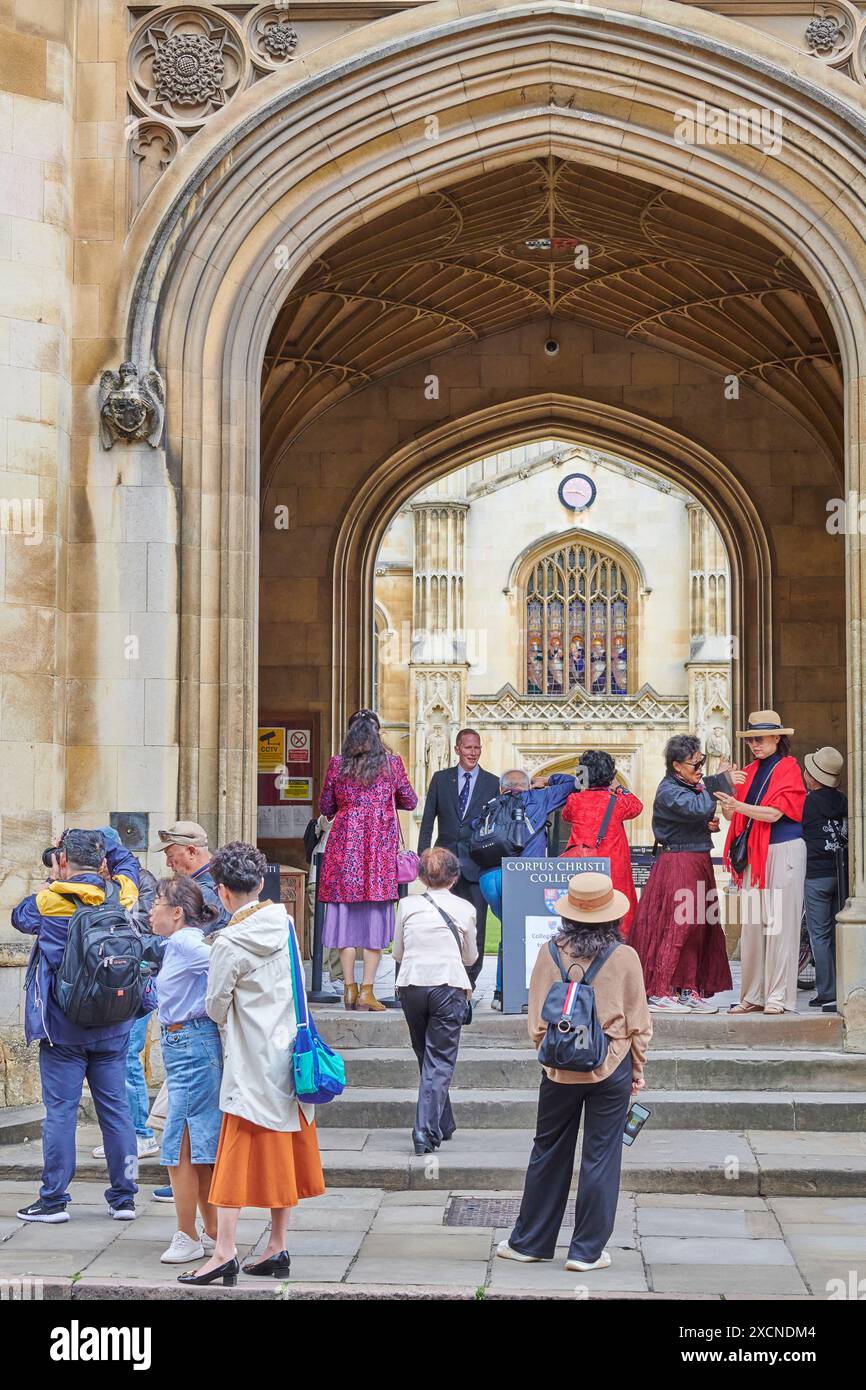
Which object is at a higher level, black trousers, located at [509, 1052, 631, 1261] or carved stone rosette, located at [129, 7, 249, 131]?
carved stone rosette, located at [129, 7, 249, 131]

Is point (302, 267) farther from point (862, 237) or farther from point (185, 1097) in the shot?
point (185, 1097)

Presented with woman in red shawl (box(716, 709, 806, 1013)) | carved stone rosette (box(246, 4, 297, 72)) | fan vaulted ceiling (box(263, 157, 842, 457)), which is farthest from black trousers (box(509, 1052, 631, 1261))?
fan vaulted ceiling (box(263, 157, 842, 457))

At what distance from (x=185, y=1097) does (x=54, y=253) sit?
5382mm

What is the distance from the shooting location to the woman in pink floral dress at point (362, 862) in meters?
9.64

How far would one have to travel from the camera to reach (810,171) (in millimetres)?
10000

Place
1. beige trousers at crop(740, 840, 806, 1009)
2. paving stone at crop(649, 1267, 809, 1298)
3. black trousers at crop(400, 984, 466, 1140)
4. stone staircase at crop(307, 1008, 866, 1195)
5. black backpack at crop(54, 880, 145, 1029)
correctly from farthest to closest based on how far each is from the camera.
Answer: beige trousers at crop(740, 840, 806, 1009) → black trousers at crop(400, 984, 466, 1140) → stone staircase at crop(307, 1008, 866, 1195) → black backpack at crop(54, 880, 145, 1029) → paving stone at crop(649, 1267, 809, 1298)

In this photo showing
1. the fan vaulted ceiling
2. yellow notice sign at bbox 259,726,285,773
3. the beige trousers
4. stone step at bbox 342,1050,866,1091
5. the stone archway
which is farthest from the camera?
yellow notice sign at bbox 259,726,285,773

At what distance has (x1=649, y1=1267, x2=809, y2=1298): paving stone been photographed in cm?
592

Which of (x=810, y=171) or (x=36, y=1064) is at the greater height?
(x=810, y=171)

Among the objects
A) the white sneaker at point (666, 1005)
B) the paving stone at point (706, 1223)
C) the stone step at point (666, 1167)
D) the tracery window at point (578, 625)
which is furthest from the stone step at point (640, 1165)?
the tracery window at point (578, 625)

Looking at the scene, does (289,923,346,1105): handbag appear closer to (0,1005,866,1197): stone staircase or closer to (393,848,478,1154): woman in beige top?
(393,848,478,1154): woman in beige top

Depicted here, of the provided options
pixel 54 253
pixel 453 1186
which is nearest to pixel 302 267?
pixel 54 253

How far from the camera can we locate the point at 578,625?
40.7m

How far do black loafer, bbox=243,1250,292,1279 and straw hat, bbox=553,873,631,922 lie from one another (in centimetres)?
154
